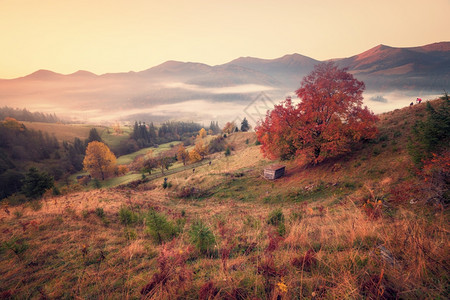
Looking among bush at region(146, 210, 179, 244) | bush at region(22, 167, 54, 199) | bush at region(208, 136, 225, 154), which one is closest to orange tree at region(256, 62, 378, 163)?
bush at region(146, 210, 179, 244)

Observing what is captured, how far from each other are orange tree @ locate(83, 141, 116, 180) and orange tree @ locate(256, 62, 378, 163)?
7059cm

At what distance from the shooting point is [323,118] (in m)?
18.3

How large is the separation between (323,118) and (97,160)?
250ft

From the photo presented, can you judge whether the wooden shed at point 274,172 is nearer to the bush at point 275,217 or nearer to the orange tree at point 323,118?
the orange tree at point 323,118

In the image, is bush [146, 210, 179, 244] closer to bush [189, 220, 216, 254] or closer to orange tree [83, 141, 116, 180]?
bush [189, 220, 216, 254]

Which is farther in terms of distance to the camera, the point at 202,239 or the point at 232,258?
the point at 202,239

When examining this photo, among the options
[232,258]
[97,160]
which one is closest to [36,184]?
[97,160]

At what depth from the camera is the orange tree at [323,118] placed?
17453mm

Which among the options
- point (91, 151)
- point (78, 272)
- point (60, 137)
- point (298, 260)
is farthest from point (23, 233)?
point (60, 137)

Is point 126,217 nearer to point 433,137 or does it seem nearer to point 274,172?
point 274,172

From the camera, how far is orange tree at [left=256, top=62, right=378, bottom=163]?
17.5m

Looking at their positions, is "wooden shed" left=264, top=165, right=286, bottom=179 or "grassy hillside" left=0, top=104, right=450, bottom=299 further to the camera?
"wooden shed" left=264, top=165, right=286, bottom=179

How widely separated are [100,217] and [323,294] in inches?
455

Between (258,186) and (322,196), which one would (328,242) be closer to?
(322,196)
